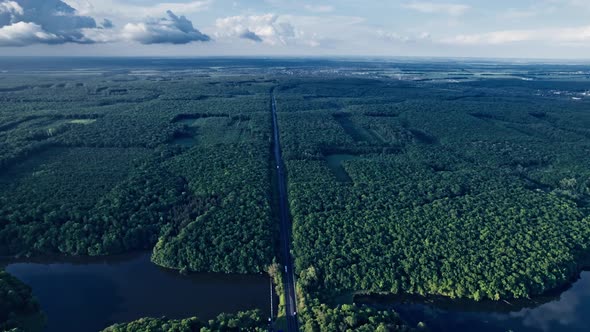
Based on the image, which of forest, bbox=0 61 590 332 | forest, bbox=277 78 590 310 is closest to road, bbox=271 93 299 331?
forest, bbox=0 61 590 332

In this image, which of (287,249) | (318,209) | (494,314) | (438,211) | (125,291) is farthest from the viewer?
(318,209)

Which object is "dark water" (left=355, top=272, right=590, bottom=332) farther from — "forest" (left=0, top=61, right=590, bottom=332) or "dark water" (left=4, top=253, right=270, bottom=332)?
"dark water" (left=4, top=253, right=270, bottom=332)

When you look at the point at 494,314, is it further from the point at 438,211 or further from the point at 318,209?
the point at 318,209

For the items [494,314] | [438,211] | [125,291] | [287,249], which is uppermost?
[438,211]

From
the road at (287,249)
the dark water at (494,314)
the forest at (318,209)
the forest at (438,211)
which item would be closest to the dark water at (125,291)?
the forest at (318,209)

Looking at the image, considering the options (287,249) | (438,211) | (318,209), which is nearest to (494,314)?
(438,211)

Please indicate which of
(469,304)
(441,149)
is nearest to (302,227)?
(469,304)
